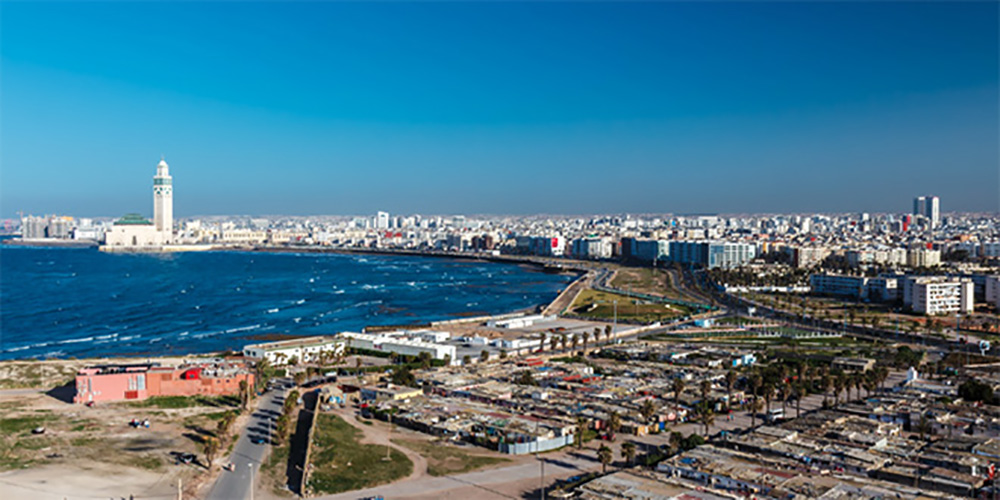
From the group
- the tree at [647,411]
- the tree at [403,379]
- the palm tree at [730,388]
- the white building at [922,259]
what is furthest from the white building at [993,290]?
the tree at [403,379]

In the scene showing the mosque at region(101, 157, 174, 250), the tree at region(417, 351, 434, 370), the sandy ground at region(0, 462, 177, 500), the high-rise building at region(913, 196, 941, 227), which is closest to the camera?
the sandy ground at region(0, 462, 177, 500)

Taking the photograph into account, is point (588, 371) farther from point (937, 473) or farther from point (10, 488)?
point (10, 488)

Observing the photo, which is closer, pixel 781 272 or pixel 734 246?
pixel 781 272

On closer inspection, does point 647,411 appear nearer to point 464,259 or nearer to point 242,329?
point 242,329

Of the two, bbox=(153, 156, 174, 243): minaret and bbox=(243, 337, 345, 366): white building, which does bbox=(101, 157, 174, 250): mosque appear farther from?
bbox=(243, 337, 345, 366): white building

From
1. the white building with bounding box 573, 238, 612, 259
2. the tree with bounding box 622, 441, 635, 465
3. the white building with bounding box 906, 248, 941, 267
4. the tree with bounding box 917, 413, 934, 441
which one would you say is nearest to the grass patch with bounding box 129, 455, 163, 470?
the tree with bounding box 622, 441, 635, 465

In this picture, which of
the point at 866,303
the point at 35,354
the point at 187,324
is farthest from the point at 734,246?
the point at 35,354
